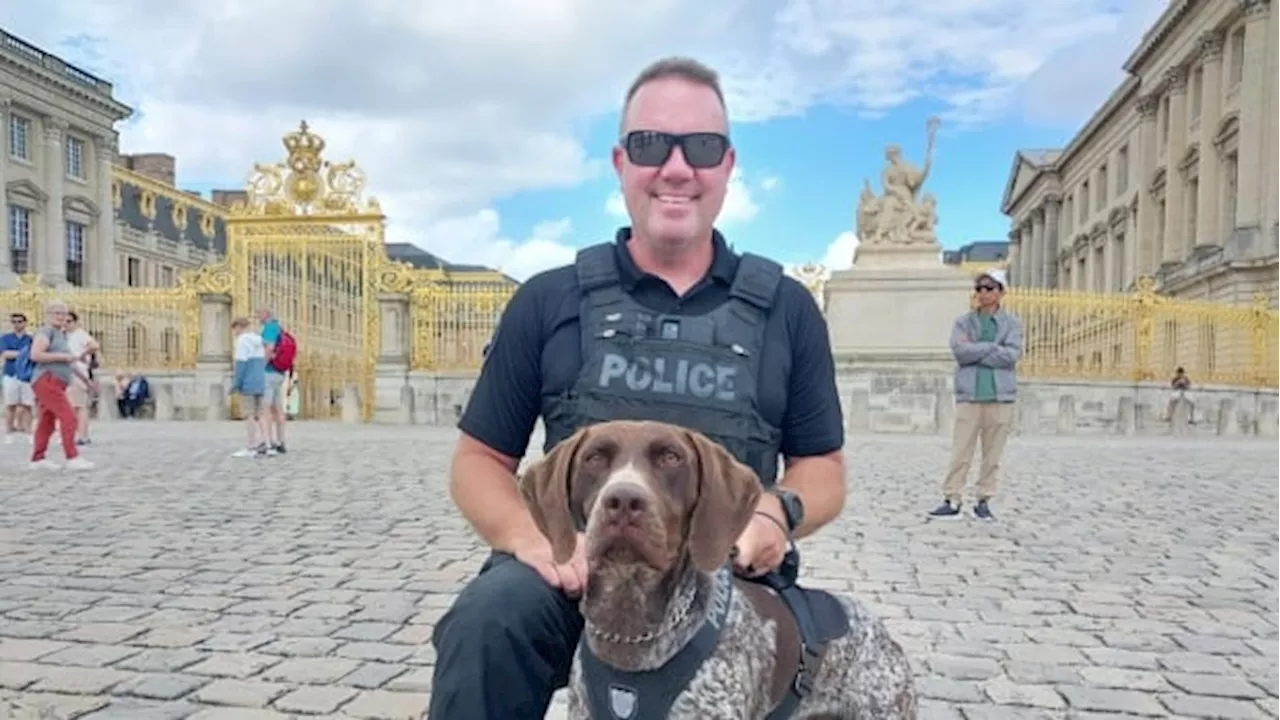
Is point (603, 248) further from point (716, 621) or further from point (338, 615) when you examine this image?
point (338, 615)

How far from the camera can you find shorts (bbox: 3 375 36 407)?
14562mm

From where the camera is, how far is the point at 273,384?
13.2m

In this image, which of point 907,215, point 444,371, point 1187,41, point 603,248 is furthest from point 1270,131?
point 603,248

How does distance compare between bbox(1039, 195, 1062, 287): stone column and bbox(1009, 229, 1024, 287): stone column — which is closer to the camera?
bbox(1039, 195, 1062, 287): stone column

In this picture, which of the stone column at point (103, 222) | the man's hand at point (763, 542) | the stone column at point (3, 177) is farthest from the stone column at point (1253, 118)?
the stone column at point (103, 222)

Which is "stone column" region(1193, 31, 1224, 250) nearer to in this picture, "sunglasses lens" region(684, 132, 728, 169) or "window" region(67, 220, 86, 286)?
"sunglasses lens" region(684, 132, 728, 169)

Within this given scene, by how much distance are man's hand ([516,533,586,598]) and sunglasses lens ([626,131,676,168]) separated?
3.01ft

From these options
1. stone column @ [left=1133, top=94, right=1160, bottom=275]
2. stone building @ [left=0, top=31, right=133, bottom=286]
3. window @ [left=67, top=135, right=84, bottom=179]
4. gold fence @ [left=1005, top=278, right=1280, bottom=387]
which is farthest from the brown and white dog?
window @ [left=67, top=135, right=84, bottom=179]

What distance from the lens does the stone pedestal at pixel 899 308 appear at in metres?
18.8

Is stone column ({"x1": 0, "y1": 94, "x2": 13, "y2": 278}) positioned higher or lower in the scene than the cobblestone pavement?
higher

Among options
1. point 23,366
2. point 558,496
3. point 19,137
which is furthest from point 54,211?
point 558,496

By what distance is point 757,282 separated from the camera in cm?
260

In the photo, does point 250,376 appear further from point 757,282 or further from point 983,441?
point 757,282

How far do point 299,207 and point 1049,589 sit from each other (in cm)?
1916
